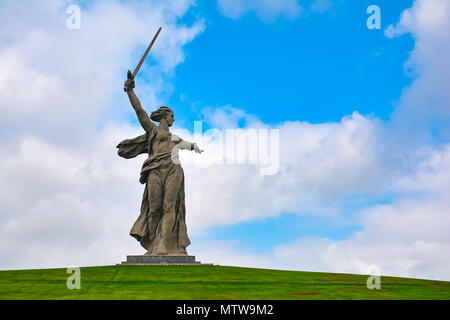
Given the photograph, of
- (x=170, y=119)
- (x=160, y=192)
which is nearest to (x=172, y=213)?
(x=160, y=192)

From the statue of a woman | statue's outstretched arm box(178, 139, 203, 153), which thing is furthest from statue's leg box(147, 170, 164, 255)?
statue's outstretched arm box(178, 139, 203, 153)

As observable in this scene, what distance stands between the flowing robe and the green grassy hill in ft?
10.2

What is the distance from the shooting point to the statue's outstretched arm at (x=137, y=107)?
2091 centimetres

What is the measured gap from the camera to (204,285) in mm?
13812

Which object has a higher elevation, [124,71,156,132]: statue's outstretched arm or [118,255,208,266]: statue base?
[124,71,156,132]: statue's outstretched arm

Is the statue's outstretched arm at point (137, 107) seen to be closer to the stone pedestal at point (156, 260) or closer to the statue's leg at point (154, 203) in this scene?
the statue's leg at point (154, 203)

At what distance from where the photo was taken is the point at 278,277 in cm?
1587

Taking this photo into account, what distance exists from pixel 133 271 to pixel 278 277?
186 inches

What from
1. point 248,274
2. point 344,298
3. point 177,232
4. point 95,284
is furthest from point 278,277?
point 177,232

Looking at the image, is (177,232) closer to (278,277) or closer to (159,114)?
(159,114)

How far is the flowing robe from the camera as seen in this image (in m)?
21.3

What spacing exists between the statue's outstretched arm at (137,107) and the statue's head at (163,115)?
449 mm

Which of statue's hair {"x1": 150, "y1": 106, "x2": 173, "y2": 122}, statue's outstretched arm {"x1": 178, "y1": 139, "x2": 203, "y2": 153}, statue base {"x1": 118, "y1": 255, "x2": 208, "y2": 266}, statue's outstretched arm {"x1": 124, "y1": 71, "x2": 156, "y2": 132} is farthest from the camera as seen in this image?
statue's hair {"x1": 150, "y1": 106, "x2": 173, "y2": 122}

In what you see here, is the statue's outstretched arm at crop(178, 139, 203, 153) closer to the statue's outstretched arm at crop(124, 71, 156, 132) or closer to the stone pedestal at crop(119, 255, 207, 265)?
the statue's outstretched arm at crop(124, 71, 156, 132)
